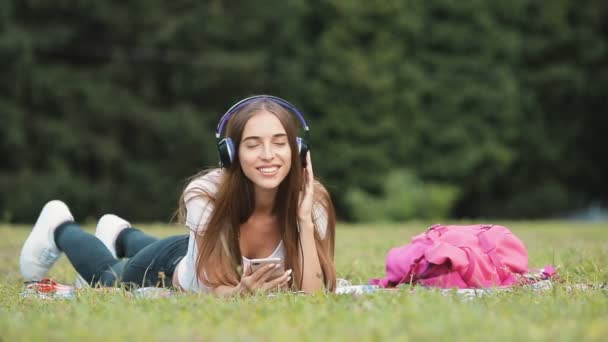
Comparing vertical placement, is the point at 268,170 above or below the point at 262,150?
below

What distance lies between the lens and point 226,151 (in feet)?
13.1

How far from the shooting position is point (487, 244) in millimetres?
4602

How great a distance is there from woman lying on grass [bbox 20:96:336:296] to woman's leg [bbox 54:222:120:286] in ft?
0.50

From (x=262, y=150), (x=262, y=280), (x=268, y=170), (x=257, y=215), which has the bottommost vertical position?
(x=262, y=280)

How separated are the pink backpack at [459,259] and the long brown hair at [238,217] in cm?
49

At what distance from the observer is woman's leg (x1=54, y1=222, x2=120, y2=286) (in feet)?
15.4

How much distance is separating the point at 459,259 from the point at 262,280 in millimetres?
1099

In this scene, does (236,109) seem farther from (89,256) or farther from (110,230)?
(110,230)

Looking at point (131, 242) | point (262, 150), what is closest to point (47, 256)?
point (131, 242)

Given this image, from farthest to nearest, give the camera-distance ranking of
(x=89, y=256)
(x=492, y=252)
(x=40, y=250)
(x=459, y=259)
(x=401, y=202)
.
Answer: (x=401, y=202)
(x=40, y=250)
(x=89, y=256)
(x=492, y=252)
(x=459, y=259)

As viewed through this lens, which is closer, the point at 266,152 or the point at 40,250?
Result: the point at 266,152

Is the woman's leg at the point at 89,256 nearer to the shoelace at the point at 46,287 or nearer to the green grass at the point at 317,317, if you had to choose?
the shoelace at the point at 46,287

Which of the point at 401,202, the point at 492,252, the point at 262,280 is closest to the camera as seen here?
the point at 262,280

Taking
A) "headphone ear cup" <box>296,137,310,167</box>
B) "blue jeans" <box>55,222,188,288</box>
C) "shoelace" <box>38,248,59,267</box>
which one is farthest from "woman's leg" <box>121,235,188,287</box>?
"headphone ear cup" <box>296,137,310,167</box>
